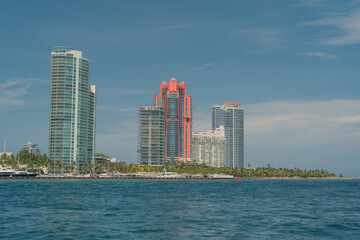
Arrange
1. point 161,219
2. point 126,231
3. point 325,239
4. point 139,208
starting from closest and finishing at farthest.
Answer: point 325,239 < point 126,231 < point 161,219 < point 139,208

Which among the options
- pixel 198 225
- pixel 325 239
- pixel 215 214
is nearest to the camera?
pixel 325 239

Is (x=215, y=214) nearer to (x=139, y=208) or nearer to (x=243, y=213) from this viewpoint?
(x=243, y=213)

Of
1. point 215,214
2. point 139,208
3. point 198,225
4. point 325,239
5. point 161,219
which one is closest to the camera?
point 325,239

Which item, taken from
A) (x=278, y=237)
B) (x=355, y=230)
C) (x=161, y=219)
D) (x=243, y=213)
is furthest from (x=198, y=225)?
(x=355, y=230)

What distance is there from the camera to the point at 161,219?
61500 mm

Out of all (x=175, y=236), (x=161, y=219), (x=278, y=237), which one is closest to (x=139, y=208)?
(x=161, y=219)

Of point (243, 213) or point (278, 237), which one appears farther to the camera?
point (243, 213)

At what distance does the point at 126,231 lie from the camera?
5072cm

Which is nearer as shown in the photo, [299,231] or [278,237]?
[278,237]

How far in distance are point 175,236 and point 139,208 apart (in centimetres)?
3147

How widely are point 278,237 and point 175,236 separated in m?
12.8

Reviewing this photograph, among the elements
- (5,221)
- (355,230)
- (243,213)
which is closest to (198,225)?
(243,213)

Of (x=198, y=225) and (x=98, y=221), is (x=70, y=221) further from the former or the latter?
(x=198, y=225)

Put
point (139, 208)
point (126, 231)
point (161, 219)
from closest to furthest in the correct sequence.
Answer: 1. point (126, 231)
2. point (161, 219)
3. point (139, 208)
